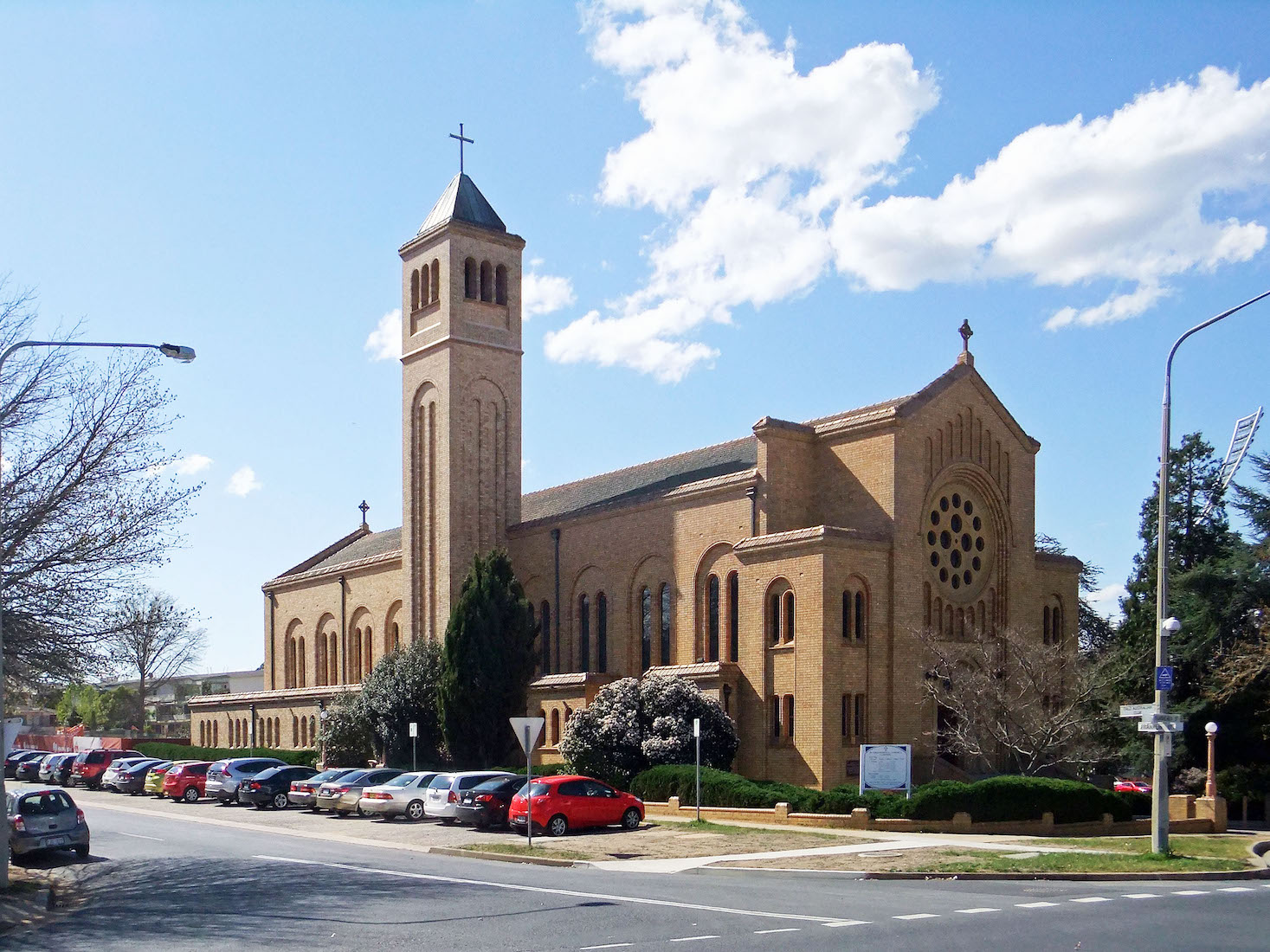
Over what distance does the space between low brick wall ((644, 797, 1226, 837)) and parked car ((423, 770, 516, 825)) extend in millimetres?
4806

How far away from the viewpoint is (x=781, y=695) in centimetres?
3644

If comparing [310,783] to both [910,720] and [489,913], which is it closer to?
[910,720]

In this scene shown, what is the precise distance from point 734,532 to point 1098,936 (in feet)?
87.0

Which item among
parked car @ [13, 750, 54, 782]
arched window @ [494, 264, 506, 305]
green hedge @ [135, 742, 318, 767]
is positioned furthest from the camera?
parked car @ [13, 750, 54, 782]

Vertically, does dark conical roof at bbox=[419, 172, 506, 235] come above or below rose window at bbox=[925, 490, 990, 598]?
above

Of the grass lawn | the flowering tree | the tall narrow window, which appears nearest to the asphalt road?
the grass lawn

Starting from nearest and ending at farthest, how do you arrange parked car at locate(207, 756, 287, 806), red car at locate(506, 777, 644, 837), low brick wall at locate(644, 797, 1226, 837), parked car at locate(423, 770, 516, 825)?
red car at locate(506, 777, 644, 837) → low brick wall at locate(644, 797, 1226, 837) → parked car at locate(423, 770, 516, 825) → parked car at locate(207, 756, 287, 806)

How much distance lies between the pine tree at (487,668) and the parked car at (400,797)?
7.89 meters

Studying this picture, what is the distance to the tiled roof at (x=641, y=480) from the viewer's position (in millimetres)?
44188

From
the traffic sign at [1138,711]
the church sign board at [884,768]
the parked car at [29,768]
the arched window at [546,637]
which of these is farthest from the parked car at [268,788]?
the traffic sign at [1138,711]

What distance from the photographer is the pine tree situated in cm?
4362

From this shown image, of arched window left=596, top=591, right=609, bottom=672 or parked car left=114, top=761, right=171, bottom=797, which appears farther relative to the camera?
parked car left=114, top=761, right=171, bottom=797

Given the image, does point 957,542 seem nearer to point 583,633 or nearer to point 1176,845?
point 1176,845

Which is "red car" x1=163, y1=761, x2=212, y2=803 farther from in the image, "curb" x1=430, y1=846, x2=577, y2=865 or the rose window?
the rose window
